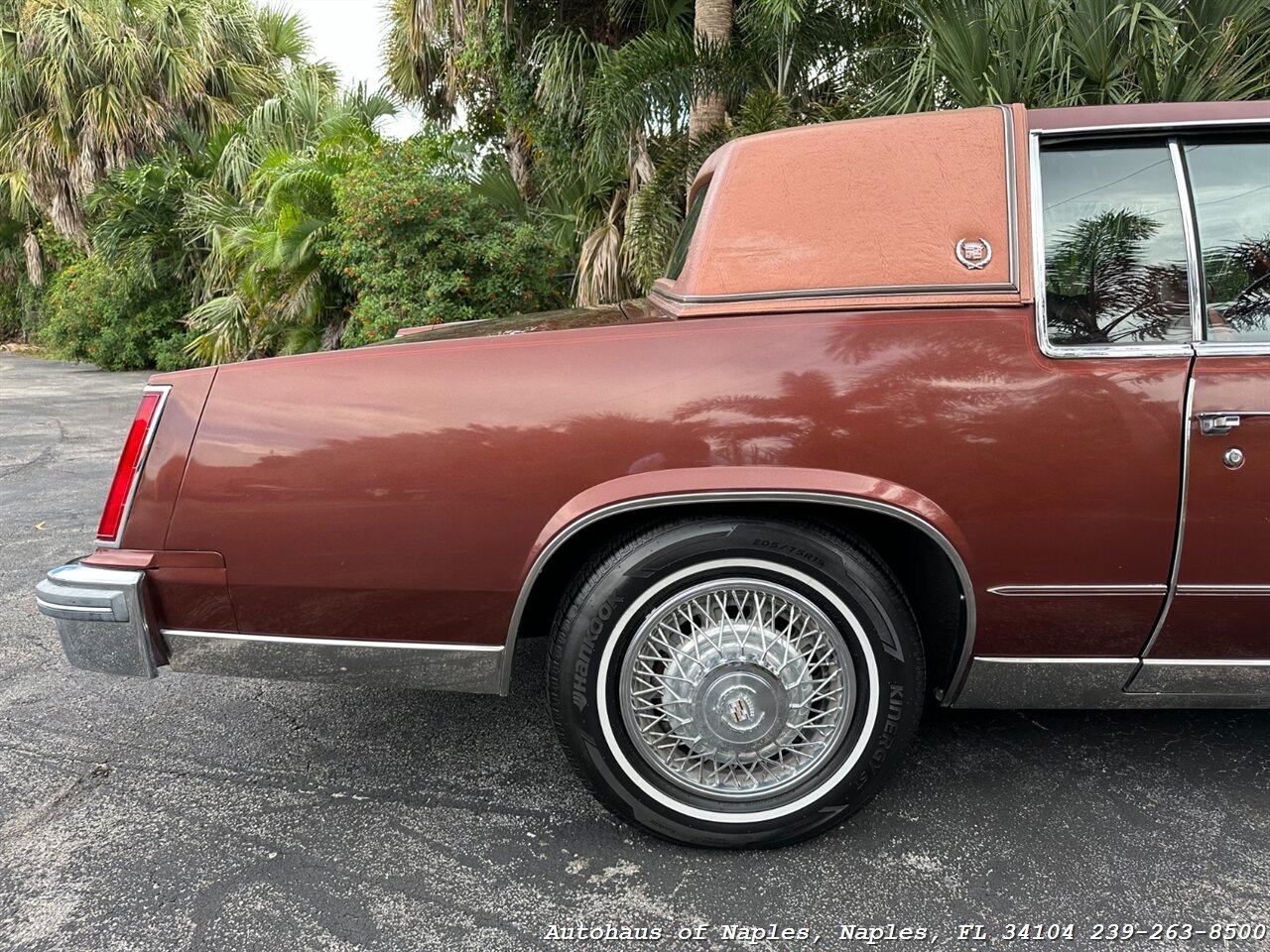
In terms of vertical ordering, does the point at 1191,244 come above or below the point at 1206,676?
above

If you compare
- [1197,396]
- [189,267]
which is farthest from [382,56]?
[1197,396]

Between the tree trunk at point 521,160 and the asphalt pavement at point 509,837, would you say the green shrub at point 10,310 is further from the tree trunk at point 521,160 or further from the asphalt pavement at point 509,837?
the asphalt pavement at point 509,837

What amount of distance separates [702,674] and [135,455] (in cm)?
149

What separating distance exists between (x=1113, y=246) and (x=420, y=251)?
7.15 m

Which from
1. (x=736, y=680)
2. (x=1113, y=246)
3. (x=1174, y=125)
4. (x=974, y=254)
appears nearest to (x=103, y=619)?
(x=736, y=680)

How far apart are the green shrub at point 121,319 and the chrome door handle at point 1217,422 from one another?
53.7ft

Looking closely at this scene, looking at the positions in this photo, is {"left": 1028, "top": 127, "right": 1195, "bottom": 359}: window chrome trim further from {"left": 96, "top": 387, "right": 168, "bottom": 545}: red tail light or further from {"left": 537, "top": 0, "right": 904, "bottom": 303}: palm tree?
{"left": 537, "top": 0, "right": 904, "bottom": 303}: palm tree

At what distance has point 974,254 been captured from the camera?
6.96 feet

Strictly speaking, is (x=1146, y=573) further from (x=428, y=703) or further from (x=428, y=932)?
(x=428, y=703)

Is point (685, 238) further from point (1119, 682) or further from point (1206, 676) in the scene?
point (1206, 676)

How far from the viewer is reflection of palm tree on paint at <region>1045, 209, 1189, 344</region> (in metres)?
2.12

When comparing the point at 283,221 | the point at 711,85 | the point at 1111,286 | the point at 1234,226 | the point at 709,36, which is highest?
the point at 709,36

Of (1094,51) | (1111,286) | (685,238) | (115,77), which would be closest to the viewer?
(1111,286)

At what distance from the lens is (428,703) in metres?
3.04
